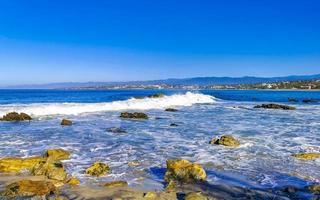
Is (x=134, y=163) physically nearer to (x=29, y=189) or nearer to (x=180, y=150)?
(x=180, y=150)

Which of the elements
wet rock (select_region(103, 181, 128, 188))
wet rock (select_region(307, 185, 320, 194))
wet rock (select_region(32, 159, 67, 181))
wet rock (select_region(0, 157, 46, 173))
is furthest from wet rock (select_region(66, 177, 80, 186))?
wet rock (select_region(307, 185, 320, 194))

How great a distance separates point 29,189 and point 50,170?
65.4 inches

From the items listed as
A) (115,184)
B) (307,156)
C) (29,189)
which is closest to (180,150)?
(307,156)

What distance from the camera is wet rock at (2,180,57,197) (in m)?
8.68

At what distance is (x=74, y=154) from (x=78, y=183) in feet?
13.9

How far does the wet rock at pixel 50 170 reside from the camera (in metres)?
10.3

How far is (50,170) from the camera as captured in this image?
1055cm

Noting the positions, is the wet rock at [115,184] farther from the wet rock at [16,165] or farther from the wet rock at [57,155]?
the wet rock at [57,155]

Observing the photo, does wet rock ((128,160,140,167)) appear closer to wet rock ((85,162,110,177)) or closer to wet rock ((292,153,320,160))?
wet rock ((85,162,110,177))

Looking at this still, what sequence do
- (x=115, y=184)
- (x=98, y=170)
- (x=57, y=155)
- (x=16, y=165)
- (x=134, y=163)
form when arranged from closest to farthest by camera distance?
(x=115, y=184) < (x=98, y=170) < (x=16, y=165) < (x=134, y=163) < (x=57, y=155)

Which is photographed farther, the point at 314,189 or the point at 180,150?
the point at 180,150

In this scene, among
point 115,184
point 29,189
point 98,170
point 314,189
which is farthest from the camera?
point 98,170

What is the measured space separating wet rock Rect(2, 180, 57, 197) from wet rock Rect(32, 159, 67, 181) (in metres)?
0.90

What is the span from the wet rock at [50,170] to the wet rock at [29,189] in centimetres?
90
